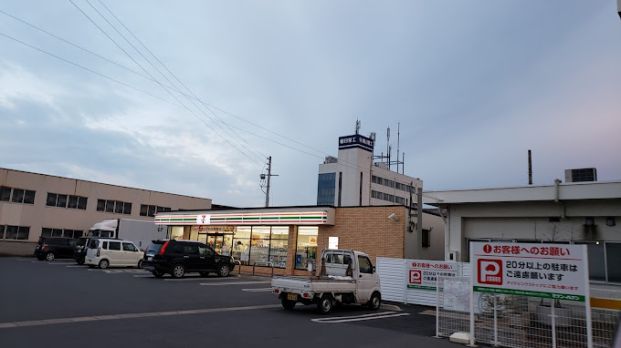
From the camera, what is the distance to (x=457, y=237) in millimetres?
18766

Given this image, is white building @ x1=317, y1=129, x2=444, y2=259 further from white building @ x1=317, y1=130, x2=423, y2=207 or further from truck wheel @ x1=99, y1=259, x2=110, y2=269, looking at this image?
truck wheel @ x1=99, y1=259, x2=110, y2=269

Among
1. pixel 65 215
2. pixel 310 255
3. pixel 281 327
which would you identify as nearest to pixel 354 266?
pixel 281 327

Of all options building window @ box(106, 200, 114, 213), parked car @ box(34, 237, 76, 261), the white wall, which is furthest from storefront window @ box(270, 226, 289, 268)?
building window @ box(106, 200, 114, 213)

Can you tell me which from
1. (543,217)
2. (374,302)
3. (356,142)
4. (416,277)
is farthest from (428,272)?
(356,142)

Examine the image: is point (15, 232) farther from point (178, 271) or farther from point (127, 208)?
point (178, 271)

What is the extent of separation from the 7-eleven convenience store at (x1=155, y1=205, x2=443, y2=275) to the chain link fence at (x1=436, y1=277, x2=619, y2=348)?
11.2m

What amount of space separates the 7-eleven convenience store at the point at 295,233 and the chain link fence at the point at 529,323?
36.7 feet

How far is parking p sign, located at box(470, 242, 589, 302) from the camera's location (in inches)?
362

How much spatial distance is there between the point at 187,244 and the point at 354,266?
12.2m

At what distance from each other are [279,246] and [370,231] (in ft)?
21.7

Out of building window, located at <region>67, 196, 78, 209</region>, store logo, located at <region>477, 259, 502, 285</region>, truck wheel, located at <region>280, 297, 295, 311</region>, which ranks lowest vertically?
truck wheel, located at <region>280, 297, 295, 311</region>

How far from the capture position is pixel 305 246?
27.4 metres

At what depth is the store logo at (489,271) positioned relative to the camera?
33.3 feet

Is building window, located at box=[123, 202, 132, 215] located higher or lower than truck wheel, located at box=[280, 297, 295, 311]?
higher
